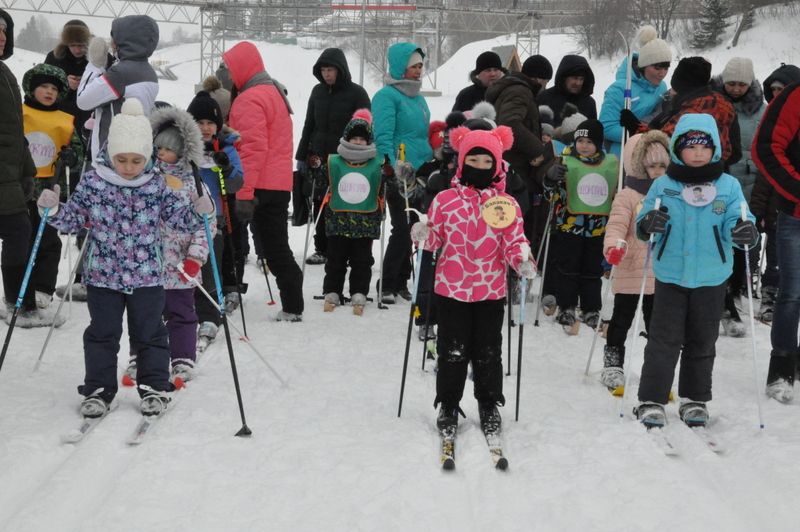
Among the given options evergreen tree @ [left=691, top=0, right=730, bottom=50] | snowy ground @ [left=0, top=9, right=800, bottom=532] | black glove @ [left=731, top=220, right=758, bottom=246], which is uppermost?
evergreen tree @ [left=691, top=0, right=730, bottom=50]

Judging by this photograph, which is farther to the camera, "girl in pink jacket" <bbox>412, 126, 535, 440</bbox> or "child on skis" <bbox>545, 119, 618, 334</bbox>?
"child on skis" <bbox>545, 119, 618, 334</bbox>

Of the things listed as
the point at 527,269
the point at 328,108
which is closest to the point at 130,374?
the point at 527,269

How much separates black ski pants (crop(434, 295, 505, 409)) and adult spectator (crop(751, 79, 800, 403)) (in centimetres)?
195

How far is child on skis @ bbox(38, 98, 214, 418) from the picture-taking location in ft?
14.0

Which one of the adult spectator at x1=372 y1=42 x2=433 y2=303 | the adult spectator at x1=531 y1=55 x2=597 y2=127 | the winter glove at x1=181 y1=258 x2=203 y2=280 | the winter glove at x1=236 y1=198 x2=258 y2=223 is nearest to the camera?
the winter glove at x1=181 y1=258 x2=203 y2=280

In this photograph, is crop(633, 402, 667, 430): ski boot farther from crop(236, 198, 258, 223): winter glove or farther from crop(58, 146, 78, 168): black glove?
crop(58, 146, 78, 168): black glove

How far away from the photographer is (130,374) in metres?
5.04

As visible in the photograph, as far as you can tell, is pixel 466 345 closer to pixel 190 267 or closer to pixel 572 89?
pixel 190 267

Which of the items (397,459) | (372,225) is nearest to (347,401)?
(397,459)

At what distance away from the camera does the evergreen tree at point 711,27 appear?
104 ft

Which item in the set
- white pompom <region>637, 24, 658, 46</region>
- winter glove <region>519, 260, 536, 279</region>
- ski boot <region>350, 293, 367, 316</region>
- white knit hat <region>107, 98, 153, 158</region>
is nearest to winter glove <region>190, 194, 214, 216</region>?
white knit hat <region>107, 98, 153, 158</region>

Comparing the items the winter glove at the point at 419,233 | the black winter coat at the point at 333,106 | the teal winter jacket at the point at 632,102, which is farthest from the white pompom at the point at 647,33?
the winter glove at the point at 419,233

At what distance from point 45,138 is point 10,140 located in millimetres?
844

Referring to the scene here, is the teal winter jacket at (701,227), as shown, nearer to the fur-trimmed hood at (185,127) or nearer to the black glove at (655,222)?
the black glove at (655,222)
